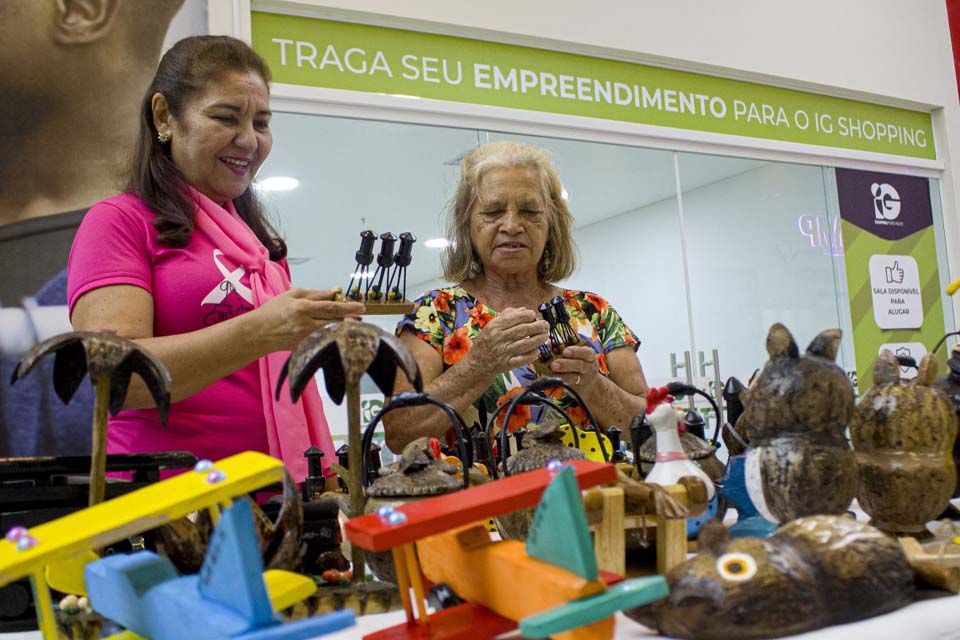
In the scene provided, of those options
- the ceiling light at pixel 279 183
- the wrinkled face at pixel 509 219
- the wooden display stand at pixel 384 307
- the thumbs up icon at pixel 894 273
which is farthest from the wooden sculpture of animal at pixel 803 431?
the thumbs up icon at pixel 894 273

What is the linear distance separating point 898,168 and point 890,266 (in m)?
0.58

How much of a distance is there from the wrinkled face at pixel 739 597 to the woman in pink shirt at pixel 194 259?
0.75 m

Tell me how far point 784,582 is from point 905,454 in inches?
15.8

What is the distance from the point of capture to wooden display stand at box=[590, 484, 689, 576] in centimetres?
87

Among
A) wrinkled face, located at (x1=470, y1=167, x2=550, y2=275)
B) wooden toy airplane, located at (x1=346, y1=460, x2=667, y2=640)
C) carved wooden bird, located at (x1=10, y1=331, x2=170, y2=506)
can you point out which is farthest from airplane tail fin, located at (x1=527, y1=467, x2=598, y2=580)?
wrinkled face, located at (x1=470, y1=167, x2=550, y2=275)

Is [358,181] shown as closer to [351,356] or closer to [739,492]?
[739,492]

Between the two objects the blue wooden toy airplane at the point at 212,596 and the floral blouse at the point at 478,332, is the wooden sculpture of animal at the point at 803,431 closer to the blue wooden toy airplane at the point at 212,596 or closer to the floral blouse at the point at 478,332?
the blue wooden toy airplane at the point at 212,596

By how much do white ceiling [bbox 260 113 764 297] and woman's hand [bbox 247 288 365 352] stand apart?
5.87 ft

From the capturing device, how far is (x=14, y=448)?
7.97ft

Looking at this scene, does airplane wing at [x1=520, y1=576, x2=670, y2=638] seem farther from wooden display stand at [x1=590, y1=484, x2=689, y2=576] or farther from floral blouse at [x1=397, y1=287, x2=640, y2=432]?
floral blouse at [x1=397, y1=287, x2=640, y2=432]

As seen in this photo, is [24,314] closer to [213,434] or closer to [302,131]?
[302,131]

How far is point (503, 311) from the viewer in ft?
5.73

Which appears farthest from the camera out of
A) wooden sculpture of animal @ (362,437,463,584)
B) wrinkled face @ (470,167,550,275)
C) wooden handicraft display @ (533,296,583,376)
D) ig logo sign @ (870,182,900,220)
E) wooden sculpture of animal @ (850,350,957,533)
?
ig logo sign @ (870,182,900,220)

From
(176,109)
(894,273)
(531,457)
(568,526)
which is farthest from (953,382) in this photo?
(894,273)
